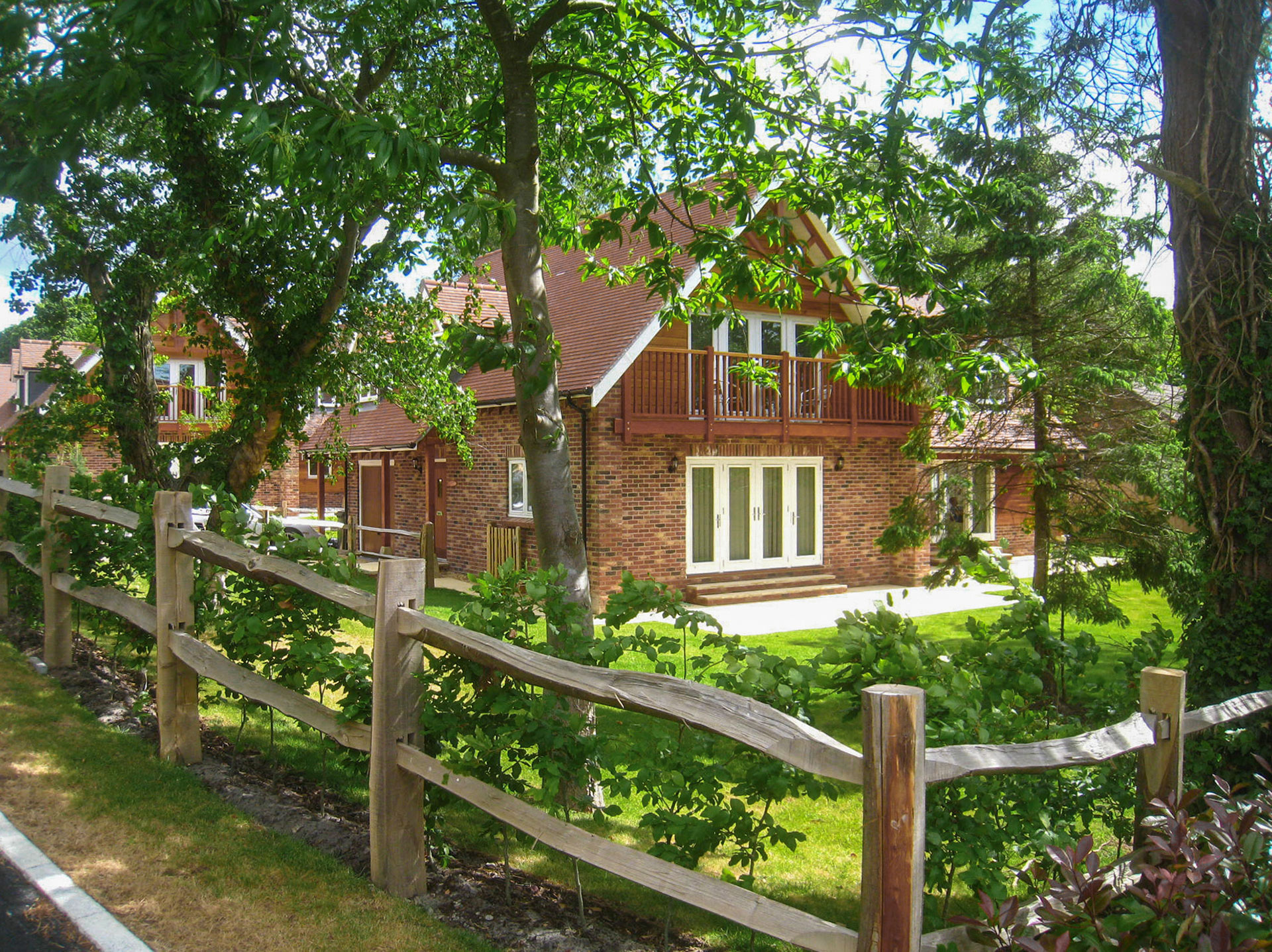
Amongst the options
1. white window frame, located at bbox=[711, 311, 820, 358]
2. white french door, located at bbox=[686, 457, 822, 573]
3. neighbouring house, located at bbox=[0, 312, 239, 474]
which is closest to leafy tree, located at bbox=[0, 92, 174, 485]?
white french door, located at bbox=[686, 457, 822, 573]

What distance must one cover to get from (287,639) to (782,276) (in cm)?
411

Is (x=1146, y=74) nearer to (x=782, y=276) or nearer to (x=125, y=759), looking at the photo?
(x=782, y=276)

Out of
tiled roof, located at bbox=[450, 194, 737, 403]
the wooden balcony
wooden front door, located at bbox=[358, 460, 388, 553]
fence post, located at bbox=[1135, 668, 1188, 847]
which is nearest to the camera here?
fence post, located at bbox=[1135, 668, 1188, 847]

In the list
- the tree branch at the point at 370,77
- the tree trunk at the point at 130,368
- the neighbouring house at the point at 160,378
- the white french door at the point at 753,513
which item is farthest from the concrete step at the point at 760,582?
the neighbouring house at the point at 160,378

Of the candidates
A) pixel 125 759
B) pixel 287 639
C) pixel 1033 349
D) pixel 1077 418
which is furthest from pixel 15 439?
pixel 1077 418

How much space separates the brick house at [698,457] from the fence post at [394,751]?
10561 mm

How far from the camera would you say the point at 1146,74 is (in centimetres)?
536

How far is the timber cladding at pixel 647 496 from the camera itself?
15.2 metres

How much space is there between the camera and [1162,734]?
320 centimetres

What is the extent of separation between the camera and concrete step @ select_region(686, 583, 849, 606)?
15703 mm

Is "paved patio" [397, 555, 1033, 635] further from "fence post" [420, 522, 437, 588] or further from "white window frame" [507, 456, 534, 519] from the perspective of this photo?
"white window frame" [507, 456, 534, 519]

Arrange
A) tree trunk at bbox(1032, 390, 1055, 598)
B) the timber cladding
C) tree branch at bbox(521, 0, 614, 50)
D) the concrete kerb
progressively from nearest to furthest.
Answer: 1. the concrete kerb
2. tree branch at bbox(521, 0, 614, 50)
3. tree trunk at bbox(1032, 390, 1055, 598)
4. the timber cladding

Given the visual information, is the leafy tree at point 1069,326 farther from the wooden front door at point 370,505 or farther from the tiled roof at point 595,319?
the wooden front door at point 370,505

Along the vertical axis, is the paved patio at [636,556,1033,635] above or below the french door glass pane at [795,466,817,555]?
below
